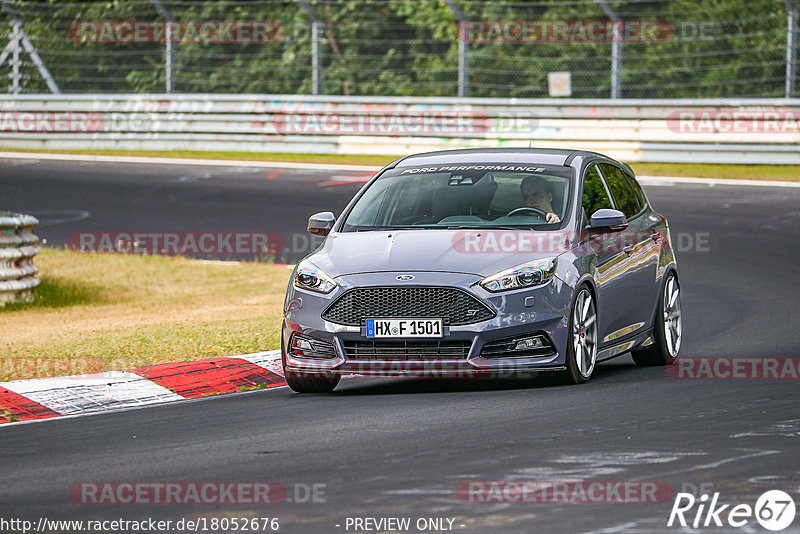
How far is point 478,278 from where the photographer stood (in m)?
9.16

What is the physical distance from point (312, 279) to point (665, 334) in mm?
3003

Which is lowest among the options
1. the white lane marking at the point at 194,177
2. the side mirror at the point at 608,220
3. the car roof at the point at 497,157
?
the white lane marking at the point at 194,177

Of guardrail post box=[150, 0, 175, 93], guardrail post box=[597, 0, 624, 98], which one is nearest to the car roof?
guardrail post box=[597, 0, 624, 98]

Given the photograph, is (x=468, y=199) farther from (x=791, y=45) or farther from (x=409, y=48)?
(x=409, y=48)

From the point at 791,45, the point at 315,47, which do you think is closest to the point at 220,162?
the point at 315,47

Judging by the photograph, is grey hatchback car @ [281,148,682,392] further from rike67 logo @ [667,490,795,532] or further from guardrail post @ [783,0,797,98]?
guardrail post @ [783,0,797,98]

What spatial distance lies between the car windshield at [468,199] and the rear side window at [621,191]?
2.16 feet

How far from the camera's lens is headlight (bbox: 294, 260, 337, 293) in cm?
944

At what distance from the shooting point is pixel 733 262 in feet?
55.3

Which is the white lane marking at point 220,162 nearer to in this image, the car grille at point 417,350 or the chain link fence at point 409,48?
the chain link fence at point 409,48

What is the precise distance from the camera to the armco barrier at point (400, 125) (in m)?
24.6

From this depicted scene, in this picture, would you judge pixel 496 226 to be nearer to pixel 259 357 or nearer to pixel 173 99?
pixel 259 357

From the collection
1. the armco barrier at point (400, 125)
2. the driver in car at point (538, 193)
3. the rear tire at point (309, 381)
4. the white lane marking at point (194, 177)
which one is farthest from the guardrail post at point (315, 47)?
the rear tire at point (309, 381)

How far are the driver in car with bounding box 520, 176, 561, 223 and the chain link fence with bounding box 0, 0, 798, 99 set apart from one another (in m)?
14.7
